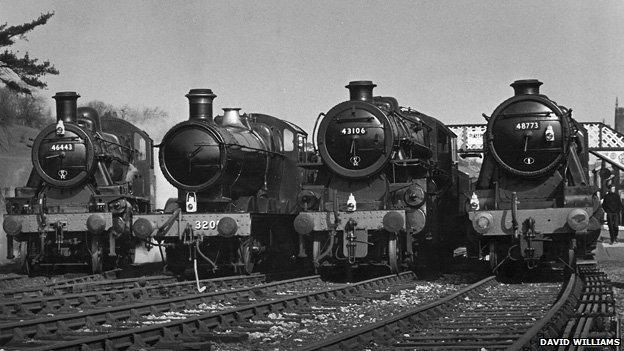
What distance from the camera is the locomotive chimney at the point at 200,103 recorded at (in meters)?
15.5

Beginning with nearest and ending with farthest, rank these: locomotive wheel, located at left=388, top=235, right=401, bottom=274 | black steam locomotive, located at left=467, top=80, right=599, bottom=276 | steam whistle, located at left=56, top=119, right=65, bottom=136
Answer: black steam locomotive, located at left=467, top=80, right=599, bottom=276
locomotive wheel, located at left=388, top=235, right=401, bottom=274
steam whistle, located at left=56, top=119, right=65, bottom=136

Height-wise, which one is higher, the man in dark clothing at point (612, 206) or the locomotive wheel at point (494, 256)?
the man in dark clothing at point (612, 206)

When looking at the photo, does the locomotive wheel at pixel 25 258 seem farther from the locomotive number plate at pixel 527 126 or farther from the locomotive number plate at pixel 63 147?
the locomotive number plate at pixel 527 126

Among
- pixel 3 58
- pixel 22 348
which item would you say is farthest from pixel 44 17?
pixel 22 348

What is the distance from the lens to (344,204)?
14828mm

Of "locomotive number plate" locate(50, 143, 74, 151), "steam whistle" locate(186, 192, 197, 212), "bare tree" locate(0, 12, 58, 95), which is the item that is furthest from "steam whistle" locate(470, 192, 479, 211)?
"bare tree" locate(0, 12, 58, 95)

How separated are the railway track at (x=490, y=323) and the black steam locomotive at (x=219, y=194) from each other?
14.8ft

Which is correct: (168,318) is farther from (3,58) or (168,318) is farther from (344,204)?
(3,58)

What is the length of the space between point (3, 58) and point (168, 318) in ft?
51.1

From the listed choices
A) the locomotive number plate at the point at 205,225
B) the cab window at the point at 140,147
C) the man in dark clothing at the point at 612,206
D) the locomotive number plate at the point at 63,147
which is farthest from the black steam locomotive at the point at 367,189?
the man in dark clothing at the point at 612,206

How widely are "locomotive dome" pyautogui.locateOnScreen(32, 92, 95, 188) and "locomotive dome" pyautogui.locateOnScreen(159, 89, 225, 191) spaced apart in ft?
5.21

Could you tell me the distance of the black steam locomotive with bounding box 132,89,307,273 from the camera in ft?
47.8

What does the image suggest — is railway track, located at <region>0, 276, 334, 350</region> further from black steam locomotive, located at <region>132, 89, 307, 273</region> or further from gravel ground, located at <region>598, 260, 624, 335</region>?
gravel ground, located at <region>598, 260, 624, 335</region>

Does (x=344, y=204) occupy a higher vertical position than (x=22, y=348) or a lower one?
higher
